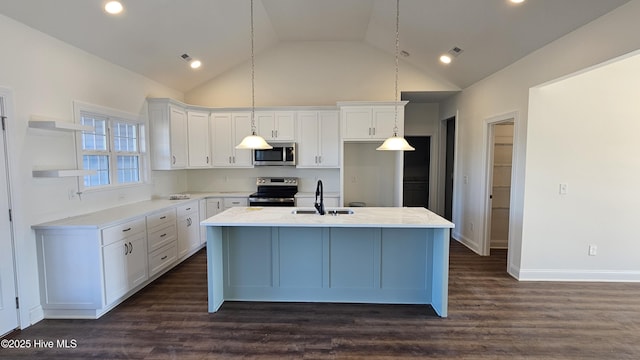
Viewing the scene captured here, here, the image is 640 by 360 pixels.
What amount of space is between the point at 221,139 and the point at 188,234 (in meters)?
1.79

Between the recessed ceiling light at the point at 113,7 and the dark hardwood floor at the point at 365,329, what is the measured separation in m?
2.96

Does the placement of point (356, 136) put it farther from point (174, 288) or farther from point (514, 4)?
point (174, 288)

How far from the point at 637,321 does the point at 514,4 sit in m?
3.16

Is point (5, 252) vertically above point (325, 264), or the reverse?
point (5, 252)

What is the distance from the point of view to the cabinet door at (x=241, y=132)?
5410mm

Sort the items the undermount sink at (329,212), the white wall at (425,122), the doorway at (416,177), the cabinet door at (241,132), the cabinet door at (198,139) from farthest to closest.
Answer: the doorway at (416,177) < the white wall at (425,122) < the cabinet door at (241,132) < the cabinet door at (198,139) < the undermount sink at (329,212)

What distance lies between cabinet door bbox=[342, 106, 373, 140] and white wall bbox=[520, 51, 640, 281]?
2.24 m

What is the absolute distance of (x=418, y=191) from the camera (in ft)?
23.2

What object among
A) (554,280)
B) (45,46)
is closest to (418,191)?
(554,280)

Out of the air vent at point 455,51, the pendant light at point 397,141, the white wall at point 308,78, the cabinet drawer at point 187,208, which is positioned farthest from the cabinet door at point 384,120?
the cabinet drawer at point 187,208

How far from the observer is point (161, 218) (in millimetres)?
3838

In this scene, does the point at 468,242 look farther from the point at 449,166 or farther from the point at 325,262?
the point at 325,262

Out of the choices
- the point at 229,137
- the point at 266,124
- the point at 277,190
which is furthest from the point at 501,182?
the point at 229,137

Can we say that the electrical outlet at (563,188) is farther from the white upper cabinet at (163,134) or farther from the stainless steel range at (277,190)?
the white upper cabinet at (163,134)
